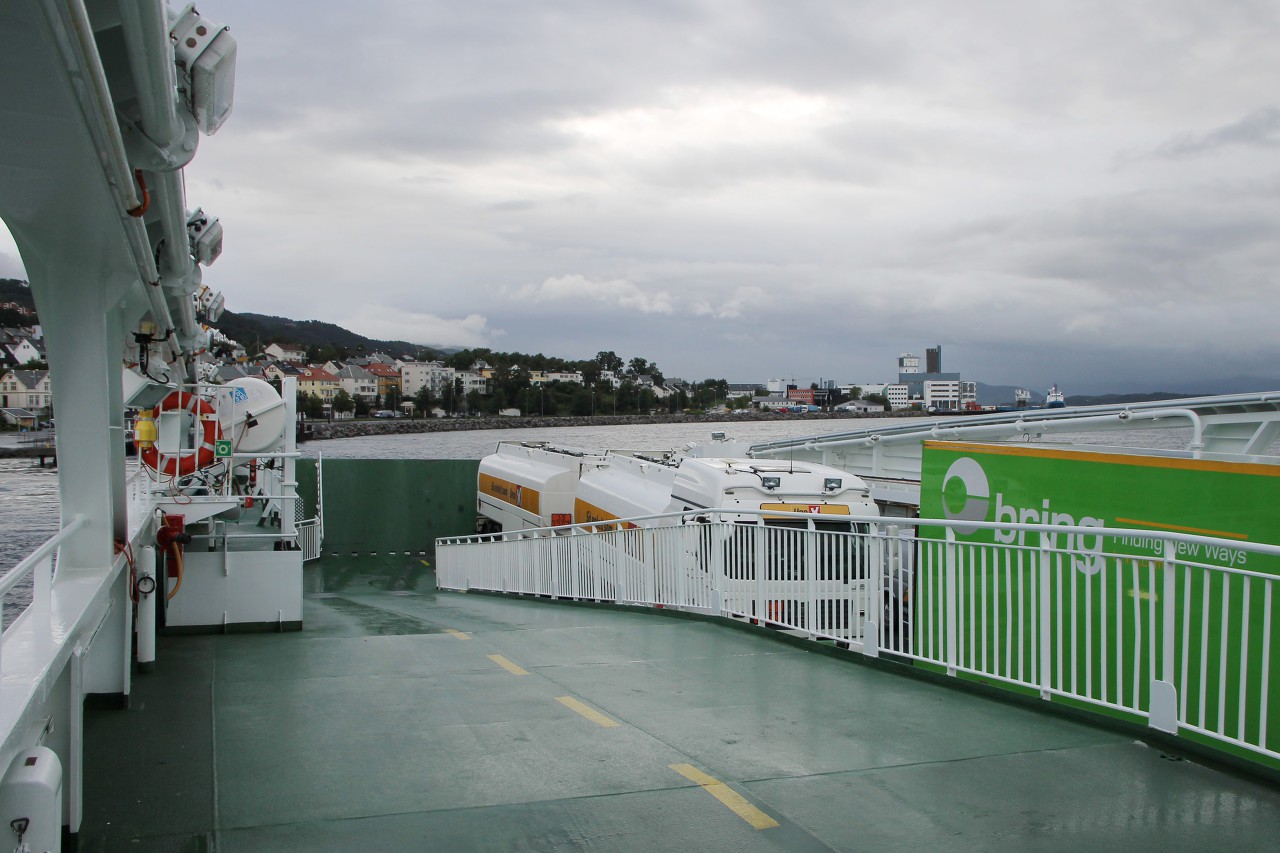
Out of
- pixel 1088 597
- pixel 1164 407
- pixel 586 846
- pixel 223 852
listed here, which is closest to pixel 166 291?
pixel 223 852

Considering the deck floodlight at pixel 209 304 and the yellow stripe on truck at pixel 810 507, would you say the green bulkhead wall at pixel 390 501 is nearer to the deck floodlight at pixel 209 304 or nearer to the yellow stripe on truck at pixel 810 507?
the deck floodlight at pixel 209 304

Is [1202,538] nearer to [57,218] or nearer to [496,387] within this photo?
[57,218]

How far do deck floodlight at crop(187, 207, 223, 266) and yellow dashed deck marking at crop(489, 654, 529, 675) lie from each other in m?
4.91

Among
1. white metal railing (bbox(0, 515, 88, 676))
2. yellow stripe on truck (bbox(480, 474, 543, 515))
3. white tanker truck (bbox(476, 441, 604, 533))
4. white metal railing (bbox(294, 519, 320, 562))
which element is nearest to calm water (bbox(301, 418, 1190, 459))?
white tanker truck (bbox(476, 441, 604, 533))

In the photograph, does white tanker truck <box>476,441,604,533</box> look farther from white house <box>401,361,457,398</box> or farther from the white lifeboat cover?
white house <box>401,361,457,398</box>

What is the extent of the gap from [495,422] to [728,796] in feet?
422

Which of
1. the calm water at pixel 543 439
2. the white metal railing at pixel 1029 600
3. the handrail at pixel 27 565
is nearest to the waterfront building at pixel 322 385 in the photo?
the calm water at pixel 543 439

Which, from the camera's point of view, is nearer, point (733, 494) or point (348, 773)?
point (348, 773)

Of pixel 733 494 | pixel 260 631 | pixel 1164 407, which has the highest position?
pixel 1164 407

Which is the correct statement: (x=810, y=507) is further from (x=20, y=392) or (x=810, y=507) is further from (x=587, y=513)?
(x=20, y=392)

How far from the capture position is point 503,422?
133 meters

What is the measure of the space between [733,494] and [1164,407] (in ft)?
20.8

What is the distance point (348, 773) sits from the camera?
533cm

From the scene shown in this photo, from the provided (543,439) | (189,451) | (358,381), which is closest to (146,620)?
(189,451)
